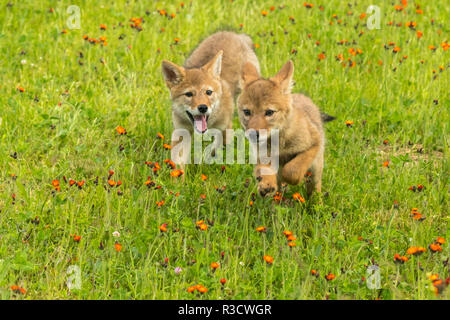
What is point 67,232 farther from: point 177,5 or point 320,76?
point 177,5

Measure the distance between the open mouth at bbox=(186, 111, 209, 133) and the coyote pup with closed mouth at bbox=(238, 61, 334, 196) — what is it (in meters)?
0.84

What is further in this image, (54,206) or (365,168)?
(365,168)

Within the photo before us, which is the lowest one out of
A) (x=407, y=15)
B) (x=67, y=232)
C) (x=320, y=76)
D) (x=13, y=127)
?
(x=67, y=232)

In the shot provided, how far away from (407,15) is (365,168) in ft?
13.3

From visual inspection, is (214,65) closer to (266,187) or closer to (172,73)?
(172,73)

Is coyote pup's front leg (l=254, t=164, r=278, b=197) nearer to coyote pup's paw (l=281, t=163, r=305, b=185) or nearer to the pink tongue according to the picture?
coyote pup's paw (l=281, t=163, r=305, b=185)

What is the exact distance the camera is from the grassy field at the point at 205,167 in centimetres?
371

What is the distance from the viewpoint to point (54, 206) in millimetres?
4262

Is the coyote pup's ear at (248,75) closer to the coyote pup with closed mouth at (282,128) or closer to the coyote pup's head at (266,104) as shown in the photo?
the coyote pup with closed mouth at (282,128)

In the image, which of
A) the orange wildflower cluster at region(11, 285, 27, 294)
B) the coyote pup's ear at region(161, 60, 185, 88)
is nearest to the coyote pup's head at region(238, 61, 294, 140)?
the coyote pup's ear at region(161, 60, 185, 88)

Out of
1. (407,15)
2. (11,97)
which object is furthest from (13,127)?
(407,15)

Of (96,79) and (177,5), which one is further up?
(177,5)

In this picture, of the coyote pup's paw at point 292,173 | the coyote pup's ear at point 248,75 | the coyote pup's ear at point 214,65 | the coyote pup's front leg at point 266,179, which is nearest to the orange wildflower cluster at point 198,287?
the coyote pup's front leg at point 266,179

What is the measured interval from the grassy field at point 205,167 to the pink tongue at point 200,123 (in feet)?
1.34
